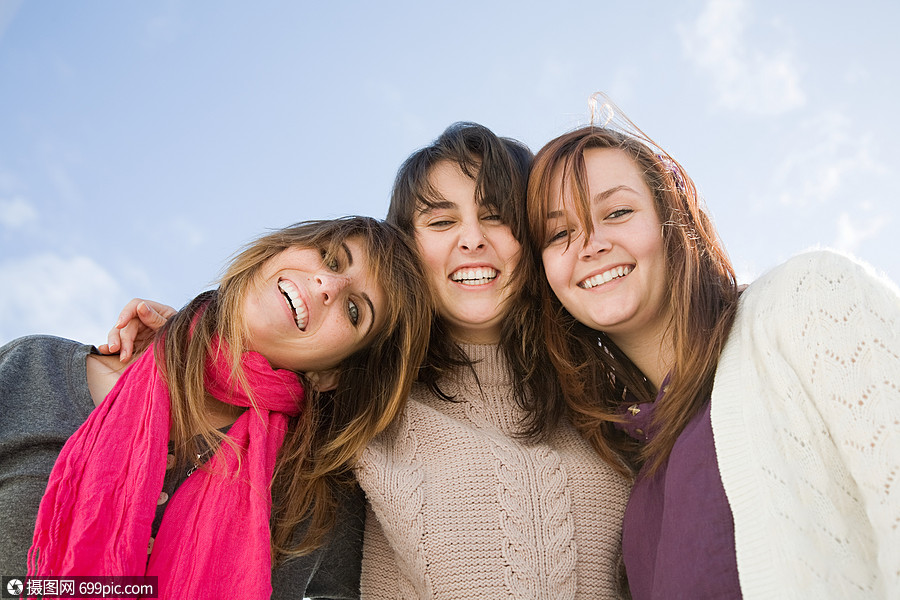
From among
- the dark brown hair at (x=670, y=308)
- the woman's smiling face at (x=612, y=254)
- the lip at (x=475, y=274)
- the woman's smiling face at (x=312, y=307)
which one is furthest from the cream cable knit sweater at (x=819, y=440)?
the woman's smiling face at (x=312, y=307)

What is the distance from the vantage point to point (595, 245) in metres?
2.40

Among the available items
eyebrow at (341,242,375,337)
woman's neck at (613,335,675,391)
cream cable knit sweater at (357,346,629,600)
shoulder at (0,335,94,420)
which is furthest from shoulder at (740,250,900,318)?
shoulder at (0,335,94,420)

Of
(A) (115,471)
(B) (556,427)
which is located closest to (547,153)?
(B) (556,427)

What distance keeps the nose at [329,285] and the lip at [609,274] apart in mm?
901

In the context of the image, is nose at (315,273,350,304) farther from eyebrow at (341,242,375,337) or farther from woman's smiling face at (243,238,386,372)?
eyebrow at (341,242,375,337)

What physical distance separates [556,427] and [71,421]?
1751mm

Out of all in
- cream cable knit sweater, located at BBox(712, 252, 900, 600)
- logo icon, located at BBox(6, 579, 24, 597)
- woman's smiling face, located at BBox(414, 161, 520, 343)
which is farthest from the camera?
woman's smiling face, located at BBox(414, 161, 520, 343)

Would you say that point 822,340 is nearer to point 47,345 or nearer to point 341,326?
point 341,326

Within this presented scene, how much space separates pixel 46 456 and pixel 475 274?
1635 mm

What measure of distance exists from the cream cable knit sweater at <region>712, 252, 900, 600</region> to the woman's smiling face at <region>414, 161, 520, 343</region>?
106cm

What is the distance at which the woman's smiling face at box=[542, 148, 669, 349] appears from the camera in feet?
7.91

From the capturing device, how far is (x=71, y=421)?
2.41m

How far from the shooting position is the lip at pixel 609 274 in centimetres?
244

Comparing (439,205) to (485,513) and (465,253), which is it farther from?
(485,513)
